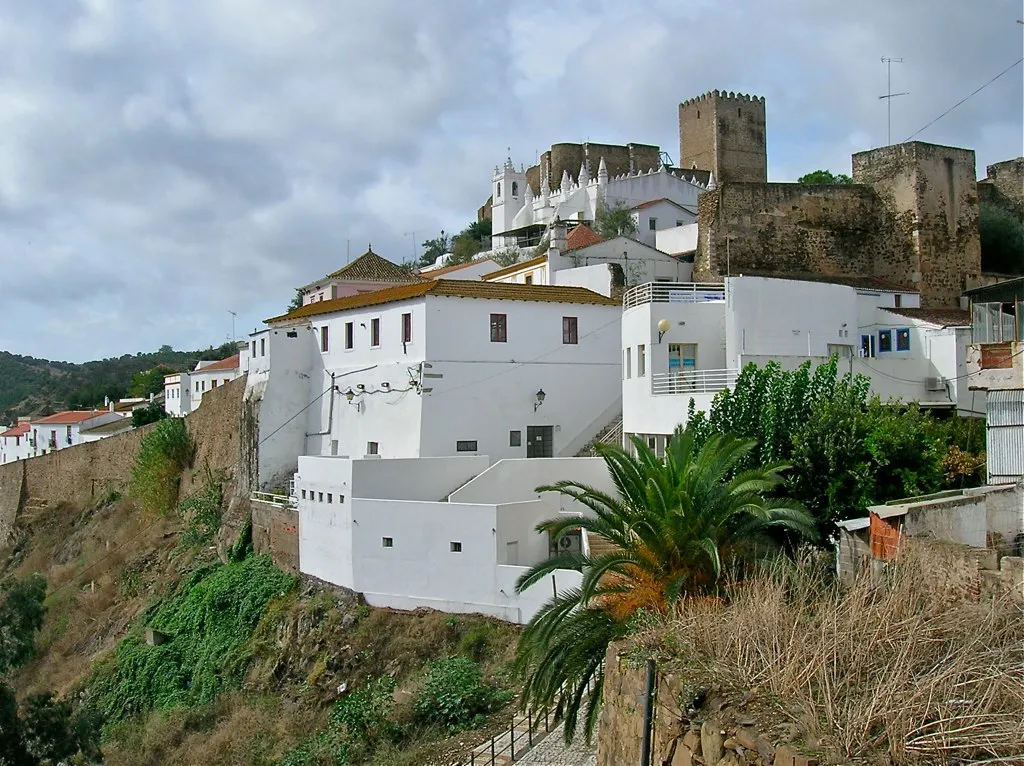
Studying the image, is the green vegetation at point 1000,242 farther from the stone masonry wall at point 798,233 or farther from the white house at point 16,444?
the white house at point 16,444

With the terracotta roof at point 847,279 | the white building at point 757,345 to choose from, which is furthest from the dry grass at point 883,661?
the terracotta roof at point 847,279

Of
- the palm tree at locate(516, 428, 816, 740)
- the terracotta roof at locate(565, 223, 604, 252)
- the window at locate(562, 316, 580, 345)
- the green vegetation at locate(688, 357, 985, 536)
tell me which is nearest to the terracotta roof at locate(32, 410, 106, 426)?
the terracotta roof at locate(565, 223, 604, 252)

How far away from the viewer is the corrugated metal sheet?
1606 centimetres

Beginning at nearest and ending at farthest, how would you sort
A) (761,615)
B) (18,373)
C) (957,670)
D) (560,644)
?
(957,670) → (761,615) → (560,644) → (18,373)

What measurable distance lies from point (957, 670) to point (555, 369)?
2101 cm

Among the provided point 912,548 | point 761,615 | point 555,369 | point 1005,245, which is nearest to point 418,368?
point 555,369

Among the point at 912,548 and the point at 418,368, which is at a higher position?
the point at 418,368

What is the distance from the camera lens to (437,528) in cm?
2002

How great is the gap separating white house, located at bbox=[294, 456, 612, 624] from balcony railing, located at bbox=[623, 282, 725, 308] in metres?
4.39

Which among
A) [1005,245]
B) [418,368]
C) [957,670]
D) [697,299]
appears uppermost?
[1005,245]

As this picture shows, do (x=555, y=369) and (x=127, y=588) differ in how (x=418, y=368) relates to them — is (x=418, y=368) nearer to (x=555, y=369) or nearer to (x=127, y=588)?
(x=555, y=369)

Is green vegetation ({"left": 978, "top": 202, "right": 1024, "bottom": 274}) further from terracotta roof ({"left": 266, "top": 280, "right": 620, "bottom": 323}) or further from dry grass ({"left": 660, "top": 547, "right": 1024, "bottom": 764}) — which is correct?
dry grass ({"left": 660, "top": 547, "right": 1024, "bottom": 764})

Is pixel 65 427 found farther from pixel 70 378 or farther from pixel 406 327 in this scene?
pixel 70 378

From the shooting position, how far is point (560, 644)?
11.3 meters
